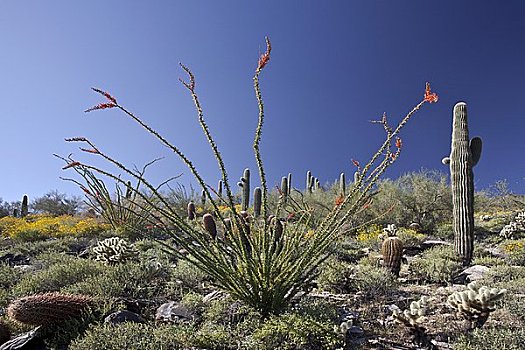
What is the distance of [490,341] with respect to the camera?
10.1 ft

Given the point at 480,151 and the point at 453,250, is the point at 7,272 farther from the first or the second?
the point at 480,151

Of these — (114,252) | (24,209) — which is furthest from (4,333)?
(24,209)

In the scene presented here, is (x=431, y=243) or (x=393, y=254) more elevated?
(x=431, y=243)

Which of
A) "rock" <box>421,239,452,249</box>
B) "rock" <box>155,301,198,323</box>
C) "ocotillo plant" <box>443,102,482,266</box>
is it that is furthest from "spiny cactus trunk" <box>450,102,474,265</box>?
"rock" <box>155,301,198,323</box>

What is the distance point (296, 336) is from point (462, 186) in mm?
7328

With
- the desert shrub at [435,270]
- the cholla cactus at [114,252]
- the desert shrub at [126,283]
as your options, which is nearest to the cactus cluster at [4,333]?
the desert shrub at [126,283]

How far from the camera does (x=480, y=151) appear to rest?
10.4 metres

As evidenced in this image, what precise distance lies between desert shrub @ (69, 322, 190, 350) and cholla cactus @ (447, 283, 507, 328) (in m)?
2.44

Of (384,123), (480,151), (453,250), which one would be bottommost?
(453,250)

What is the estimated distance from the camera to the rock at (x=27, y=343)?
3404mm

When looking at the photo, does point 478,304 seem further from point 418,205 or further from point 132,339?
point 418,205

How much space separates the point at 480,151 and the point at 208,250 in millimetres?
9183

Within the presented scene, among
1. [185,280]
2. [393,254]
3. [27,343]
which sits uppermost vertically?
[393,254]

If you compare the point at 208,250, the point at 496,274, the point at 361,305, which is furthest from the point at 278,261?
the point at 496,274
